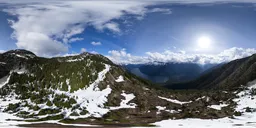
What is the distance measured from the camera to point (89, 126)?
7667 inches

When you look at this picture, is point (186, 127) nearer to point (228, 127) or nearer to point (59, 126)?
point (228, 127)

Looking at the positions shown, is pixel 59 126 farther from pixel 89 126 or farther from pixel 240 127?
pixel 240 127

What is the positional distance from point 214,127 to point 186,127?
682 inches

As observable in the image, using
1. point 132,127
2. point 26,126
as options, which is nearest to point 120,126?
point 132,127

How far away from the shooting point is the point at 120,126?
197m

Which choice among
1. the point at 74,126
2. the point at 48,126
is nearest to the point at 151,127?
the point at 74,126

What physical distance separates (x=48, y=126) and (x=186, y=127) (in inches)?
3337

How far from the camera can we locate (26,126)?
191750 mm

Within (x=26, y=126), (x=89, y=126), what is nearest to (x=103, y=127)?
(x=89, y=126)

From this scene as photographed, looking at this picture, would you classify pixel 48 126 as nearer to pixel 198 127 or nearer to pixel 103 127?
pixel 103 127

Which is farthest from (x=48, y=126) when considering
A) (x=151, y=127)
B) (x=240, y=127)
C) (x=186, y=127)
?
(x=240, y=127)

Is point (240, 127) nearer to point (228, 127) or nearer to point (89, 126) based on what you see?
point (228, 127)

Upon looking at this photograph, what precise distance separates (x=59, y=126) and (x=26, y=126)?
64.2ft

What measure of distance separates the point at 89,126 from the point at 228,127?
8566 cm
